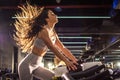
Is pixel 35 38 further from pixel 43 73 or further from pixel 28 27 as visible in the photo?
pixel 43 73

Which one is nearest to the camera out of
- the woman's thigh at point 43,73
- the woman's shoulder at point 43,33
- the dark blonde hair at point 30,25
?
the woman's thigh at point 43,73

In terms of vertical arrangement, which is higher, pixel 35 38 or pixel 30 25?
pixel 30 25

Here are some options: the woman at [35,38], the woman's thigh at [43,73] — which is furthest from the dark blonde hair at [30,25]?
the woman's thigh at [43,73]

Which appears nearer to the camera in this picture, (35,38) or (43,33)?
(43,33)

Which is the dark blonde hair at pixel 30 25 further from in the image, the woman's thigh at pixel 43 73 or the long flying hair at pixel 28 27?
the woman's thigh at pixel 43 73

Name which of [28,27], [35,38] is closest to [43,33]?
[35,38]

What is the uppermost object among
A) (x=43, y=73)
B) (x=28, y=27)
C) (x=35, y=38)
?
(x=28, y=27)

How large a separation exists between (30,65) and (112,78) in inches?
59.2

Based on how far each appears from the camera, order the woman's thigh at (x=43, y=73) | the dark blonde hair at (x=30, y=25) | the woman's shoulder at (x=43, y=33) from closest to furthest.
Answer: the woman's thigh at (x=43, y=73)
the woman's shoulder at (x=43, y=33)
the dark blonde hair at (x=30, y=25)

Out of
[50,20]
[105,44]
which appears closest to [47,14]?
[50,20]

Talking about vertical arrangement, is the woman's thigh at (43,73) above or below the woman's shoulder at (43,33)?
below

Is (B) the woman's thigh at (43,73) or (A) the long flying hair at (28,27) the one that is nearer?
(B) the woman's thigh at (43,73)

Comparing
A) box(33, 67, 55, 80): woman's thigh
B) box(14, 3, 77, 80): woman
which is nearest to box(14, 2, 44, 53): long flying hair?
box(14, 3, 77, 80): woman

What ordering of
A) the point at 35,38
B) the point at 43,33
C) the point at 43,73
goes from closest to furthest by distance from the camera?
the point at 43,73 → the point at 43,33 → the point at 35,38
